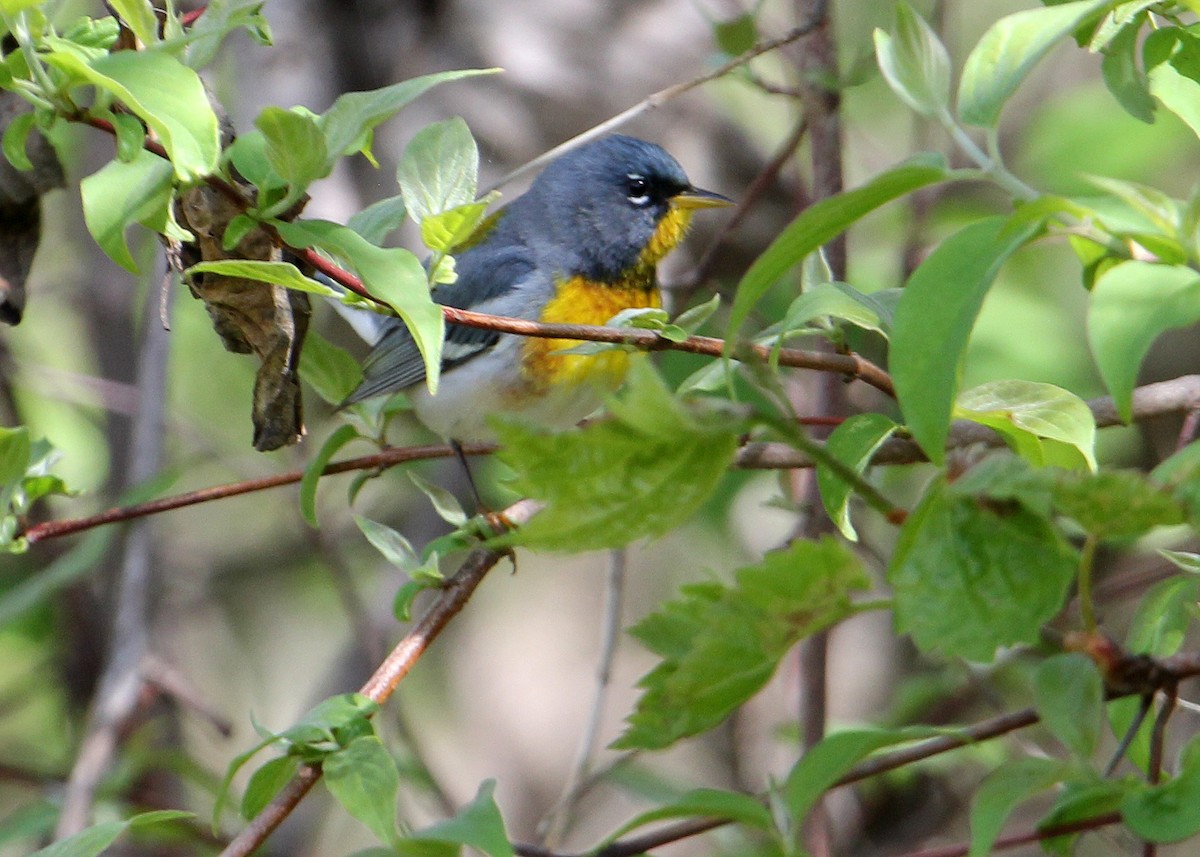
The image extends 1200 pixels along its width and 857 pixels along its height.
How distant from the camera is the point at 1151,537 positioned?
2736mm

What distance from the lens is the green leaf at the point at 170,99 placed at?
1.02 metres

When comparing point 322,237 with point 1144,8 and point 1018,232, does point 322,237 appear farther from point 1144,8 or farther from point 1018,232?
point 1144,8

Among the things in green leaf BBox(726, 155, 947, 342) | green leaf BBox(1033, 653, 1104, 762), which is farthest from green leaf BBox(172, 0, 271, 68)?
green leaf BBox(1033, 653, 1104, 762)

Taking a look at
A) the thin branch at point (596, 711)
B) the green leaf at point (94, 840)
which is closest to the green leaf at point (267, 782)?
the green leaf at point (94, 840)

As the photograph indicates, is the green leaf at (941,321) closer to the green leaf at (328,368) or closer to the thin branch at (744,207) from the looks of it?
the green leaf at (328,368)

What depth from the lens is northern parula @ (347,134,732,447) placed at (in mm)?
2930

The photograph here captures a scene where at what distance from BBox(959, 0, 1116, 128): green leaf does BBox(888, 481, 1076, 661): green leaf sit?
31 centimetres

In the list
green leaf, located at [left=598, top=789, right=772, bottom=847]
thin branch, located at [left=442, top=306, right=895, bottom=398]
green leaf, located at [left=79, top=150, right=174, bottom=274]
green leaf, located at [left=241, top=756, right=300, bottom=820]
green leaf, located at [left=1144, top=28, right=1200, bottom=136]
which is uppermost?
green leaf, located at [left=1144, top=28, right=1200, bottom=136]

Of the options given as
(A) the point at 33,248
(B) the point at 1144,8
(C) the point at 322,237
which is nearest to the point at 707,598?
(C) the point at 322,237

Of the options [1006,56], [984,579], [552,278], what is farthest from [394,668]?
[552,278]

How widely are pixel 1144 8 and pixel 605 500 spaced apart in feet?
2.72

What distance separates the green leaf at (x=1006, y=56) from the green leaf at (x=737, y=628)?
14.3 inches

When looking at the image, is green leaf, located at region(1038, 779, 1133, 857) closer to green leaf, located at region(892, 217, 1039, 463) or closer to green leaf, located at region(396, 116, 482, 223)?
green leaf, located at region(892, 217, 1039, 463)

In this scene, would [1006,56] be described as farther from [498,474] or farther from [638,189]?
[498,474]
